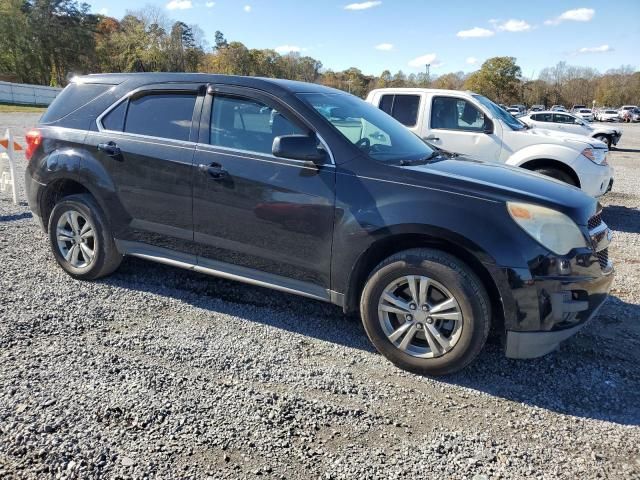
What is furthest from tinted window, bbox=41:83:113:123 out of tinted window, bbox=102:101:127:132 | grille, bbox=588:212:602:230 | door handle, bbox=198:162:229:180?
grille, bbox=588:212:602:230

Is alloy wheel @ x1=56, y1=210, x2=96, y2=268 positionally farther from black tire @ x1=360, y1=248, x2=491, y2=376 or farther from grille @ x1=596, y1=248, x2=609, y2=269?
grille @ x1=596, y1=248, x2=609, y2=269

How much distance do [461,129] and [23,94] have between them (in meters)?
49.4

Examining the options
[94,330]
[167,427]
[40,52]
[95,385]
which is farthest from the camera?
[40,52]

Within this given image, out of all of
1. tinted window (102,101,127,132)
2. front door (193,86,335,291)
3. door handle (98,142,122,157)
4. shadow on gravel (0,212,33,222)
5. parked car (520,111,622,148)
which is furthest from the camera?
parked car (520,111,622,148)

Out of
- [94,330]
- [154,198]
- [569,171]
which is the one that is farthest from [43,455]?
[569,171]

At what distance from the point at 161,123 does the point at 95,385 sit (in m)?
2.20

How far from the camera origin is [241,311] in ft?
13.8

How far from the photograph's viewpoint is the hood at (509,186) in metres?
3.18

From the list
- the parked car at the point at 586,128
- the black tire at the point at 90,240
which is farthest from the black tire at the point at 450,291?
the parked car at the point at 586,128

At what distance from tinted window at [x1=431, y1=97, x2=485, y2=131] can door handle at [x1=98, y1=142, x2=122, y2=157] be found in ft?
18.3

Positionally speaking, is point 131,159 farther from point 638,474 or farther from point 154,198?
point 638,474

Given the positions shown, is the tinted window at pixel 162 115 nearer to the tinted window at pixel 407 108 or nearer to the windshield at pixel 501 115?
the tinted window at pixel 407 108

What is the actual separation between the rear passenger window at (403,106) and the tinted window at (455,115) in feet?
1.03

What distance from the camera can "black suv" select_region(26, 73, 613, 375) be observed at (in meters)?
3.10
